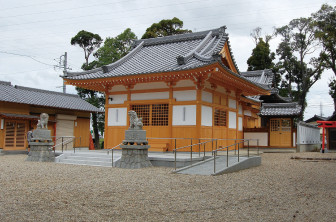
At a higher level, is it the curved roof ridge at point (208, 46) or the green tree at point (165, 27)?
the green tree at point (165, 27)

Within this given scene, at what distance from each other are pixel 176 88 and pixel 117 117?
377cm

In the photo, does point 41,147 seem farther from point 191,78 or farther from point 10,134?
point 10,134

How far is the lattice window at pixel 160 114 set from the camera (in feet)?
54.6

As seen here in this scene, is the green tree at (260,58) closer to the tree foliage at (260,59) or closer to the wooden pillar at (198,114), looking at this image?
the tree foliage at (260,59)

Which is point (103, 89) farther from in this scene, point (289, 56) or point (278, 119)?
point (289, 56)

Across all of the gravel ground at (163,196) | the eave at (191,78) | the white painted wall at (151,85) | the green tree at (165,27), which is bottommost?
the gravel ground at (163,196)

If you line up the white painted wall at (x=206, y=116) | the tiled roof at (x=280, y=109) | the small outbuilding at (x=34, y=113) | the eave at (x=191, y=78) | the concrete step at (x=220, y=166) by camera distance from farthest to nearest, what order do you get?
1. the tiled roof at (x=280, y=109)
2. the small outbuilding at (x=34, y=113)
3. the white painted wall at (x=206, y=116)
4. the eave at (x=191, y=78)
5. the concrete step at (x=220, y=166)

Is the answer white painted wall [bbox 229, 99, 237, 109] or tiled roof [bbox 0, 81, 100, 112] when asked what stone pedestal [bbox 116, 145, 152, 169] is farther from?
tiled roof [bbox 0, 81, 100, 112]

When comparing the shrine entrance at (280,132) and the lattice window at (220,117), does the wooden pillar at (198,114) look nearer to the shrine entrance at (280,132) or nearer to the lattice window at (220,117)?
the lattice window at (220,117)

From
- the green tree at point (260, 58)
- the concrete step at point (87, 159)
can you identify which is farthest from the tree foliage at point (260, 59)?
the concrete step at point (87, 159)

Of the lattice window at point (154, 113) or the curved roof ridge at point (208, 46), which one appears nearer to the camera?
the lattice window at point (154, 113)

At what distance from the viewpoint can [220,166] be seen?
11.8 meters

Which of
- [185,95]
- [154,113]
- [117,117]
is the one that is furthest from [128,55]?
[185,95]

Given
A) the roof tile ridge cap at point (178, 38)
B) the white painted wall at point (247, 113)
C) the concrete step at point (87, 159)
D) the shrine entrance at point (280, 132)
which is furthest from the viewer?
the white painted wall at point (247, 113)
